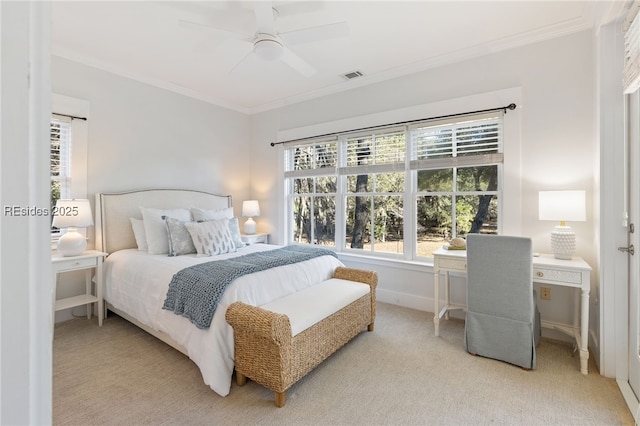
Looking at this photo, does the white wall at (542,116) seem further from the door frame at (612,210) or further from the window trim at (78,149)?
the window trim at (78,149)

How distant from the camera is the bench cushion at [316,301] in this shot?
2.04 meters

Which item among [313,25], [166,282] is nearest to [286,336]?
[166,282]

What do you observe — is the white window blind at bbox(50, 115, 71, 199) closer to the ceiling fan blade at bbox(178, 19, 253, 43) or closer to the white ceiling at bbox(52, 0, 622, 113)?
the white ceiling at bbox(52, 0, 622, 113)

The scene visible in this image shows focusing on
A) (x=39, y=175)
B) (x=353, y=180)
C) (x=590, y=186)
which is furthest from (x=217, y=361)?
(x=590, y=186)

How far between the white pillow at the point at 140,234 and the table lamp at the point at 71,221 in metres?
0.44

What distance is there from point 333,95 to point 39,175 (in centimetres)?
393

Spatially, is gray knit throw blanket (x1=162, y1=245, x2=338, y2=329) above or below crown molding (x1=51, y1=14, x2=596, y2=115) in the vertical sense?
below

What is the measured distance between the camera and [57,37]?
287 centimetres

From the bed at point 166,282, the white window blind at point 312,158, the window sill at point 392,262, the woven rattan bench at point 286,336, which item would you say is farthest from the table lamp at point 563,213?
the white window blind at point 312,158

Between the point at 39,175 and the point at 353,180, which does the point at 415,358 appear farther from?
the point at 39,175

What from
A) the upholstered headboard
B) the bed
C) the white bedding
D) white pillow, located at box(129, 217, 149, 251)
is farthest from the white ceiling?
the white bedding

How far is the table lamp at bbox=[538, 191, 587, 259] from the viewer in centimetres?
233

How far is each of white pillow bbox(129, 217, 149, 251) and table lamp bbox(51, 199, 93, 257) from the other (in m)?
0.44

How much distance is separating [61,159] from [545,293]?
483 centimetres
